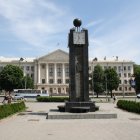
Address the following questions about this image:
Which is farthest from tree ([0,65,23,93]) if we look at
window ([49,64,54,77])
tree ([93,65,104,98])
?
window ([49,64,54,77])

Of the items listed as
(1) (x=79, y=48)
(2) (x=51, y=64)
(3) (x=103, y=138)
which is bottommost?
(3) (x=103, y=138)

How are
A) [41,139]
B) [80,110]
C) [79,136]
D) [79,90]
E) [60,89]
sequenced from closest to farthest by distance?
1. [41,139]
2. [79,136]
3. [80,110]
4. [79,90]
5. [60,89]

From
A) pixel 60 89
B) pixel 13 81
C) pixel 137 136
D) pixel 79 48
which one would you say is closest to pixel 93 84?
→ pixel 13 81

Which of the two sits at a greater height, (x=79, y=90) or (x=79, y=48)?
(x=79, y=48)

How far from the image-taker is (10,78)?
88562mm

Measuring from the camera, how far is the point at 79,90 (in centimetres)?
2375

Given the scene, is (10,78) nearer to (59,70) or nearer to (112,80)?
(112,80)

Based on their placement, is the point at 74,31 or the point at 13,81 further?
the point at 13,81

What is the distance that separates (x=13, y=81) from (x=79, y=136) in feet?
257

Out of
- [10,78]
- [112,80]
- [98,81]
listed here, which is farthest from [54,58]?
[112,80]

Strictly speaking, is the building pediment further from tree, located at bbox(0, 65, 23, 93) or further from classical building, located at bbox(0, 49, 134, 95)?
tree, located at bbox(0, 65, 23, 93)

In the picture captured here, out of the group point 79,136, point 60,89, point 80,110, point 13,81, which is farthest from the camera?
point 60,89

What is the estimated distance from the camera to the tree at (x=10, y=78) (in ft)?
292

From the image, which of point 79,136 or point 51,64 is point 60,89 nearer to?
point 51,64
